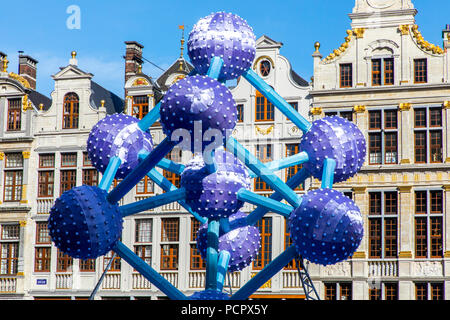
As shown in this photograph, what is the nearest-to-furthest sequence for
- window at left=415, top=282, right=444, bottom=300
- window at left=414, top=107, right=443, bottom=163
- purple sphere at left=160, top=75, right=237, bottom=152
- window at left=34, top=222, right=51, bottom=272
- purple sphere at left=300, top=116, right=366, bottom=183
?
purple sphere at left=160, top=75, right=237, bottom=152 → purple sphere at left=300, top=116, right=366, bottom=183 → window at left=415, top=282, right=444, bottom=300 → window at left=414, top=107, right=443, bottom=163 → window at left=34, top=222, right=51, bottom=272

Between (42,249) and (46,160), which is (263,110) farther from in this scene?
(42,249)

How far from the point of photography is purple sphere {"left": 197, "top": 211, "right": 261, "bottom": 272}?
60.0ft

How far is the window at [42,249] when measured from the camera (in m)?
36.3

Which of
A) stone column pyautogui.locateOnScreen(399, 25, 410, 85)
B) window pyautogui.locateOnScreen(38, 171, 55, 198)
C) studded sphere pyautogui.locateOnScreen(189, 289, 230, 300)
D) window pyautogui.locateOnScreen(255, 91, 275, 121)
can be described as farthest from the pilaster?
studded sphere pyautogui.locateOnScreen(189, 289, 230, 300)

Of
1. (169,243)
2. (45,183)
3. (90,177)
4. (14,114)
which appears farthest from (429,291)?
(14,114)

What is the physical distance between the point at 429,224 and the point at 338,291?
4044 millimetres

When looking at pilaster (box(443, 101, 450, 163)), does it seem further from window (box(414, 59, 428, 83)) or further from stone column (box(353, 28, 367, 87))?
stone column (box(353, 28, 367, 87))

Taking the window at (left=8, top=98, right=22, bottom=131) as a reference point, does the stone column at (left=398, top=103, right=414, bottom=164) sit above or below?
below

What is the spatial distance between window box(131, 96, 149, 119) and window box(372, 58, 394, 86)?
9218mm

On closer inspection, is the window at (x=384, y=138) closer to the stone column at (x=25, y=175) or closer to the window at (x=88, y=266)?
the window at (x=88, y=266)

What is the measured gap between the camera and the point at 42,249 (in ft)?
119
